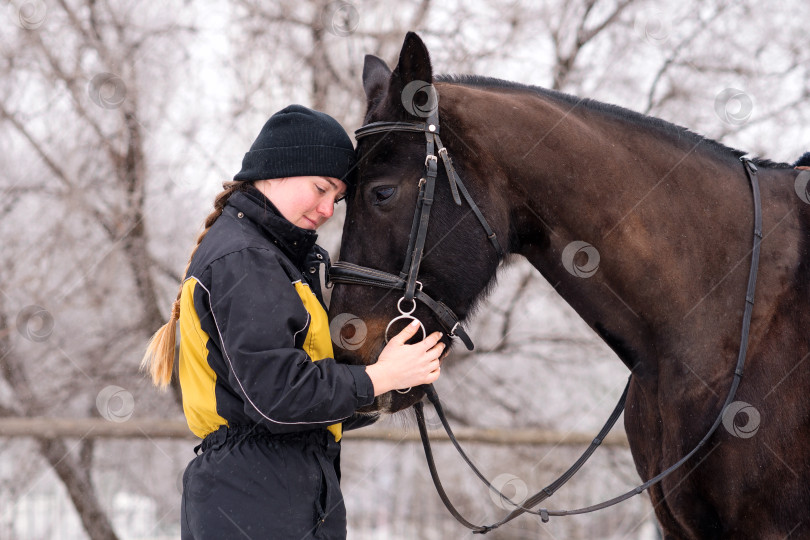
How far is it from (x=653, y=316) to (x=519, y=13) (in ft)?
16.5

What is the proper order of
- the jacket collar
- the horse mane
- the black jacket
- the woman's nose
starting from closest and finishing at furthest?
the black jacket, the jacket collar, the woman's nose, the horse mane

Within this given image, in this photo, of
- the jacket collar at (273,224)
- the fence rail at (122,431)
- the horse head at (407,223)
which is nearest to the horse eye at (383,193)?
the horse head at (407,223)

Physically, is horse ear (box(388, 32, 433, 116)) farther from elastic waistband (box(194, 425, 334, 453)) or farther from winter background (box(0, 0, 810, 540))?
winter background (box(0, 0, 810, 540))

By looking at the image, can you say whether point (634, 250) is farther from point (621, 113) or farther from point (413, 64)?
point (413, 64)

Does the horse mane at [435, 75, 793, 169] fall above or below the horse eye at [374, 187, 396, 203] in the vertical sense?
above

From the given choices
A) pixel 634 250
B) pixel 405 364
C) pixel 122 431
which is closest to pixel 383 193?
pixel 405 364

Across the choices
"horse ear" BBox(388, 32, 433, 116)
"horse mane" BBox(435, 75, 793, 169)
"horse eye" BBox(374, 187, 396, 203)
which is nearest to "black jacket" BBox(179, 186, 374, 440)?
"horse eye" BBox(374, 187, 396, 203)

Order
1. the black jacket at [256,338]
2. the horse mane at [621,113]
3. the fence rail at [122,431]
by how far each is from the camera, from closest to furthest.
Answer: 1. the black jacket at [256,338]
2. the horse mane at [621,113]
3. the fence rail at [122,431]

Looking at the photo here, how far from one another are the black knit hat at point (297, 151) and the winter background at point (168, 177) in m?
3.76

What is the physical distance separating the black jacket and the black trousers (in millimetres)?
76

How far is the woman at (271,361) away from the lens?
190cm

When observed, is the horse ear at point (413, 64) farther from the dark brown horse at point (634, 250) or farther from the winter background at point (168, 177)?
the winter background at point (168, 177)

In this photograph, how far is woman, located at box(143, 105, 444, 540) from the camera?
190 cm

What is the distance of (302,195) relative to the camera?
2.21 m
